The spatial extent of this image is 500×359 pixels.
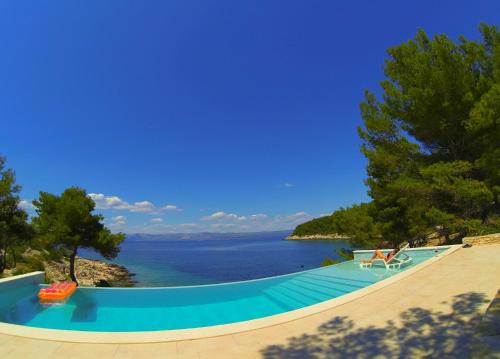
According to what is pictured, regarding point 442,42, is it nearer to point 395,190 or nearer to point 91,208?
point 395,190

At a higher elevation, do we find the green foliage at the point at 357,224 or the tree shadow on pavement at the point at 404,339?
the green foliage at the point at 357,224

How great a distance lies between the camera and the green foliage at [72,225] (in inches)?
664

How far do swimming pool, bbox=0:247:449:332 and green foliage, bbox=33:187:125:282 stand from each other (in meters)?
6.43

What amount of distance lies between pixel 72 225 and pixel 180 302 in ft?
35.6

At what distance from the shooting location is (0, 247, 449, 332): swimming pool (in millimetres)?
7395

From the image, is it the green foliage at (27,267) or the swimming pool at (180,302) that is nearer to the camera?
the swimming pool at (180,302)

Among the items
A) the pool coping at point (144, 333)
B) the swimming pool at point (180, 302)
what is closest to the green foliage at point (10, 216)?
the swimming pool at point (180, 302)

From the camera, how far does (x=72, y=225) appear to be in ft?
56.9

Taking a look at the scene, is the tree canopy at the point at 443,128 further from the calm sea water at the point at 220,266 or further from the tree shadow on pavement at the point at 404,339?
the calm sea water at the point at 220,266

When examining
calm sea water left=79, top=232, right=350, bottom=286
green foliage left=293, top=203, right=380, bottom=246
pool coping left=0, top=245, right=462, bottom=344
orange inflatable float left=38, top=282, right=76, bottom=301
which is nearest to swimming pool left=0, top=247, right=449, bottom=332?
orange inflatable float left=38, top=282, right=76, bottom=301

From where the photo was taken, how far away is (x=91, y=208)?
18.0m

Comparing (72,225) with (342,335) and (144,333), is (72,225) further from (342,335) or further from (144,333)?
(342,335)

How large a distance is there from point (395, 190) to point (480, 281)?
7.89 metres

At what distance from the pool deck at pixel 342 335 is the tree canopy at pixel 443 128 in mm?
7668
